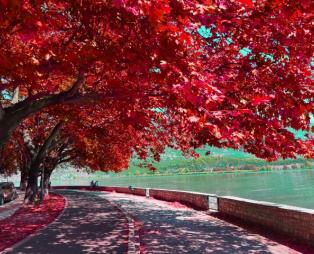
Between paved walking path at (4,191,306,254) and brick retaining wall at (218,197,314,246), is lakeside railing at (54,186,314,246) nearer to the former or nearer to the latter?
brick retaining wall at (218,197,314,246)

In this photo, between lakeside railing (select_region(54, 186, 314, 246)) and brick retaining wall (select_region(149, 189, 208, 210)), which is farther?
brick retaining wall (select_region(149, 189, 208, 210))

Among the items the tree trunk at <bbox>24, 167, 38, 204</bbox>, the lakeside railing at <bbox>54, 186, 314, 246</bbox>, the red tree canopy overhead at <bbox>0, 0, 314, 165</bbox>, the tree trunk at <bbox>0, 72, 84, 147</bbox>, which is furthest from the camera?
the tree trunk at <bbox>24, 167, 38, 204</bbox>

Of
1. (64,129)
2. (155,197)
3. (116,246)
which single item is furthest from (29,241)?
(155,197)

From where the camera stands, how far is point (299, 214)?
12.0 metres

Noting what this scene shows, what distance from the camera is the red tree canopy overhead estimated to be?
222 inches

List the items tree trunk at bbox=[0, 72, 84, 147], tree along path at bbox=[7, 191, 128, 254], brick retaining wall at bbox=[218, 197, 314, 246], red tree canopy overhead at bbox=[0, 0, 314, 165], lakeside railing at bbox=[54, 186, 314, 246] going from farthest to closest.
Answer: lakeside railing at bbox=[54, 186, 314, 246]
brick retaining wall at bbox=[218, 197, 314, 246]
tree along path at bbox=[7, 191, 128, 254]
tree trunk at bbox=[0, 72, 84, 147]
red tree canopy overhead at bbox=[0, 0, 314, 165]

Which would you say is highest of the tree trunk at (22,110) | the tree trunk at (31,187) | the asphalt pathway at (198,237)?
the tree trunk at (22,110)

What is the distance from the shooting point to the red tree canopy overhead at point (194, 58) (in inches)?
222

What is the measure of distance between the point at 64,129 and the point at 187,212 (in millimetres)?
11443

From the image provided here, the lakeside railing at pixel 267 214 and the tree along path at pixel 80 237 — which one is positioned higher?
the lakeside railing at pixel 267 214

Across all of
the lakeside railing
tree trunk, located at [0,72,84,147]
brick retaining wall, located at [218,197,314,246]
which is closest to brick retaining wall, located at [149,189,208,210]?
the lakeside railing

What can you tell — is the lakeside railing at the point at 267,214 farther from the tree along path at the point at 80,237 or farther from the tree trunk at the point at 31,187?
the tree trunk at the point at 31,187

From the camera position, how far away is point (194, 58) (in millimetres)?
8656

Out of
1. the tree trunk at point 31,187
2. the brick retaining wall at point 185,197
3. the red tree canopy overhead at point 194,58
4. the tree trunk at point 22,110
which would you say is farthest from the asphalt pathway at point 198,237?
the tree trunk at point 31,187
